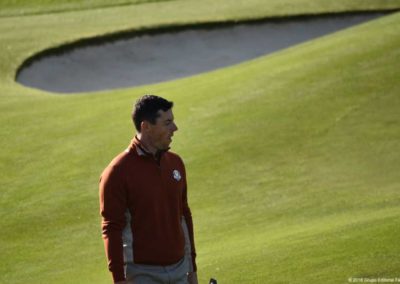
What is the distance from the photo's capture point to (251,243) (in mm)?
16766

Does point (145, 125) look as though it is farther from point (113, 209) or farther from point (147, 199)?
point (113, 209)

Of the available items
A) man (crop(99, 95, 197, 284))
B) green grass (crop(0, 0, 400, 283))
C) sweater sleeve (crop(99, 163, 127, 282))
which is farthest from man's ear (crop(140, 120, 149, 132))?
green grass (crop(0, 0, 400, 283))

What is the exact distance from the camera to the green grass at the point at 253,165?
15.6 m

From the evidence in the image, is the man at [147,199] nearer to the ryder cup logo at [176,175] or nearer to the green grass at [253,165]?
the ryder cup logo at [176,175]

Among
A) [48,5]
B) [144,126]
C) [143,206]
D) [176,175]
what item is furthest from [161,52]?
[143,206]

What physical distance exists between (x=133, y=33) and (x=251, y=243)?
25.1 metres

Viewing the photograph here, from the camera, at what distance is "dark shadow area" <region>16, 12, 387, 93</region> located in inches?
1485

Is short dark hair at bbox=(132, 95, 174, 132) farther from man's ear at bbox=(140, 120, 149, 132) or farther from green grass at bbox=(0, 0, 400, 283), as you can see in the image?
green grass at bbox=(0, 0, 400, 283)

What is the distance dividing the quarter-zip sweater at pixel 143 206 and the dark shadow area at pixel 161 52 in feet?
89.3

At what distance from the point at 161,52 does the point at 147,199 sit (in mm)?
31300

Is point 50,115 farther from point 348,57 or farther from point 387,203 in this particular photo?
point 387,203

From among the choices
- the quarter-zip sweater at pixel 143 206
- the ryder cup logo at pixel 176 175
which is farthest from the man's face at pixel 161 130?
the ryder cup logo at pixel 176 175

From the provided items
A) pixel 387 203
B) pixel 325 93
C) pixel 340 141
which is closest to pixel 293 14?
pixel 325 93

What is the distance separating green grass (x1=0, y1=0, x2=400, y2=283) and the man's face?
4.84 metres
